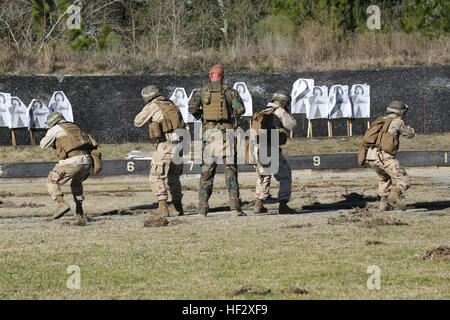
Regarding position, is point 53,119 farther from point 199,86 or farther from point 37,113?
point 199,86

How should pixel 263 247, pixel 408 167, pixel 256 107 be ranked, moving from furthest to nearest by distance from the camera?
pixel 256 107, pixel 408 167, pixel 263 247

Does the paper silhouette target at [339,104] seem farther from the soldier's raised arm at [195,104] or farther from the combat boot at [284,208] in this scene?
the soldier's raised arm at [195,104]

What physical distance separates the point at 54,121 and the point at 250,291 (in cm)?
611

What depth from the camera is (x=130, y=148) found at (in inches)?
911

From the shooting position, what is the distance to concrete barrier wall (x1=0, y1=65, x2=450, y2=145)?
81.7 ft

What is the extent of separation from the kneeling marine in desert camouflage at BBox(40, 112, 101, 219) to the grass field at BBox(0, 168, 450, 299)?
19.0 inches

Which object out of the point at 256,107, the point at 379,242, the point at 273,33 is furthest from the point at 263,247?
the point at 273,33

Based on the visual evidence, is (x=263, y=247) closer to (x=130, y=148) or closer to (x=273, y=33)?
(x=130, y=148)

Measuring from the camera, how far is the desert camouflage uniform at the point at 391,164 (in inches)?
444

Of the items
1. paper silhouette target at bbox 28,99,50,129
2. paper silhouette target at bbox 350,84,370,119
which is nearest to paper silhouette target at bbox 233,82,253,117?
paper silhouette target at bbox 350,84,370,119

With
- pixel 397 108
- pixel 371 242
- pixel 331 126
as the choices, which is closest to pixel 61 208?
pixel 371 242

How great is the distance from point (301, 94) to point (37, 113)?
8997mm

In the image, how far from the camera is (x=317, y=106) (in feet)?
84.4

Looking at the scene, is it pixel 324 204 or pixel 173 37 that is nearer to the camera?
pixel 324 204
